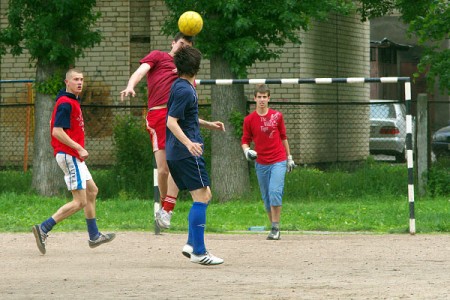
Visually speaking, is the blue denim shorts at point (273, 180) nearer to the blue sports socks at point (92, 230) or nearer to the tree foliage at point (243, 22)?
the blue sports socks at point (92, 230)

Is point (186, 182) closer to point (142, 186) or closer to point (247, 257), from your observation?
point (247, 257)

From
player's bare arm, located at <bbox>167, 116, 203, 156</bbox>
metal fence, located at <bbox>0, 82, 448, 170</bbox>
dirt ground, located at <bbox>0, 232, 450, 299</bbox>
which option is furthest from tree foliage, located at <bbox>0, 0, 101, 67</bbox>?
player's bare arm, located at <bbox>167, 116, 203, 156</bbox>

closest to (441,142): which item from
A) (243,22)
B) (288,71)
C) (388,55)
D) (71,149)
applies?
(243,22)

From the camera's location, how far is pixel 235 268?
10406 millimetres

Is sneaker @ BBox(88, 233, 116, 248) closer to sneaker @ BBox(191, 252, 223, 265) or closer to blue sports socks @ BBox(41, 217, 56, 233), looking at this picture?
blue sports socks @ BBox(41, 217, 56, 233)

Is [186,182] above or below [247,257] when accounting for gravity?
above

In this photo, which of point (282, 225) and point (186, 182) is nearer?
point (186, 182)

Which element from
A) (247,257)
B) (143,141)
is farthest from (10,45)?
(247,257)

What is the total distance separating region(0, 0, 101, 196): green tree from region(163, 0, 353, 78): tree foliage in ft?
6.05

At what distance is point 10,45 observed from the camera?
20.8m

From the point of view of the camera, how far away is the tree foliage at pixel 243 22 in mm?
19016

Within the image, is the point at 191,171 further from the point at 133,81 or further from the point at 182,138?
the point at 133,81

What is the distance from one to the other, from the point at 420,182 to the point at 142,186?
15.4 ft

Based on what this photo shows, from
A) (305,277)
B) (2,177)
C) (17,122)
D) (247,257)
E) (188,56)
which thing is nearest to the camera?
(305,277)
